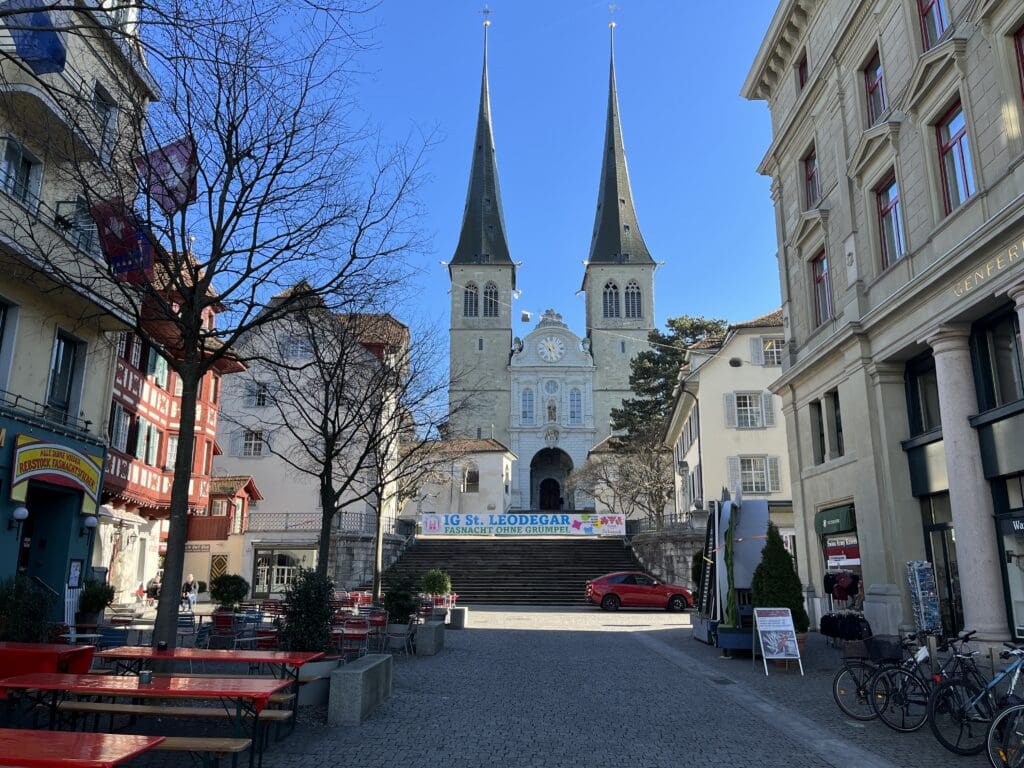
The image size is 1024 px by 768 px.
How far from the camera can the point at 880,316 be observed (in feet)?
54.0

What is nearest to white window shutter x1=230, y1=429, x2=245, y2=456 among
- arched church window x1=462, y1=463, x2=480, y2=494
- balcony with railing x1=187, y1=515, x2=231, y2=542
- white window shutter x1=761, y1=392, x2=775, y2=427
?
balcony with railing x1=187, y1=515, x2=231, y2=542

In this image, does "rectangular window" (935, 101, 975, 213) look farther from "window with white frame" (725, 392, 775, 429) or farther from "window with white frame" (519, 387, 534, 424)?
"window with white frame" (519, 387, 534, 424)

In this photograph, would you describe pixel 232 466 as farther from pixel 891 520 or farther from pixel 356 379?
pixel 891 520

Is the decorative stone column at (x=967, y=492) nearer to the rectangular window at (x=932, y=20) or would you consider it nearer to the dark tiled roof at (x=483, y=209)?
the rectangular window at (x=932, y=20)

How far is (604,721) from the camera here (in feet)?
29.0

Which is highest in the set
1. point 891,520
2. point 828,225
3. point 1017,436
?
point 828,225

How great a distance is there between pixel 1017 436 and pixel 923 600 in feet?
12.4

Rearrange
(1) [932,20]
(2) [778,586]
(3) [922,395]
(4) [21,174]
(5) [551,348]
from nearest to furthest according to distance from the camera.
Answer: (2) [778,586]
(4) [21,174]
(1) [932,20]
(3) [922,395]
(5) [551,348]

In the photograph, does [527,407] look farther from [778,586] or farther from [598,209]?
[778,586]

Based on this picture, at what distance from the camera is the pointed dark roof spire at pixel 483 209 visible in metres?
85.9

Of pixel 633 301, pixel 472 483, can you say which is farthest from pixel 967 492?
pixel 633 301

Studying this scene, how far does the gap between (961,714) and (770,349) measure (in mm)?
31583

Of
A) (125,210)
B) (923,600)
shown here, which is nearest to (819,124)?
(923,600)

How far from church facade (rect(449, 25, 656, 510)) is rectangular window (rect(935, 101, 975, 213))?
56843 mm
